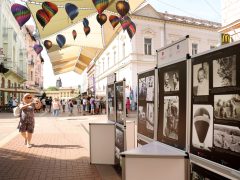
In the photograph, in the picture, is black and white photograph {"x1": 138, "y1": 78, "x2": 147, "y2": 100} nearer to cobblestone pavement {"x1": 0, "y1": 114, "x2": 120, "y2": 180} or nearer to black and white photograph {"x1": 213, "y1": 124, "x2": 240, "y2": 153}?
cobblestone pavement {"x1": 0, "y1": 114, "x2": 120, "y2": 180}

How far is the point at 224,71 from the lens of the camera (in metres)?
2.75

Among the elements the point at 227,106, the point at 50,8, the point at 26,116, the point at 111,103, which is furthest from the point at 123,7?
the point at 227,106

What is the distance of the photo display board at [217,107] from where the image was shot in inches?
103

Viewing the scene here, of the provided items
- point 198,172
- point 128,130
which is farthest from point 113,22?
point 198,172

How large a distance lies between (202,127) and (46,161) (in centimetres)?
573

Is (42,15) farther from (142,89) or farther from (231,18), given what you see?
(231,18)

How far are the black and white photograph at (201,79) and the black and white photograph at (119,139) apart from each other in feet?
11.7

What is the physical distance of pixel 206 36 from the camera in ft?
131

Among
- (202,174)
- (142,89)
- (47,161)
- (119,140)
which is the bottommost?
(47,161)

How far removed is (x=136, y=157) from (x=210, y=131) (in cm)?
78

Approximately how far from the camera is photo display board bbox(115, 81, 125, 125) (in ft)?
21.4

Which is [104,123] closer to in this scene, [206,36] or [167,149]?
[167,149]

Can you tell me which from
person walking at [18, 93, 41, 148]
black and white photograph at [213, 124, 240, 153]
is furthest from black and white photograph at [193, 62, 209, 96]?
person walking at [18, 93, 41, 148]

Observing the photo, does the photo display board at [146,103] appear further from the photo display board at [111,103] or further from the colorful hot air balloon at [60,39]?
the colorful hot air balloon at [60,39]
